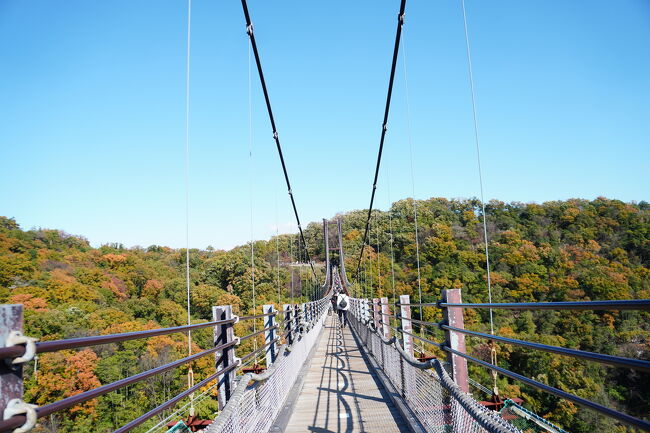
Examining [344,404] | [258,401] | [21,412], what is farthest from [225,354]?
[21,412]

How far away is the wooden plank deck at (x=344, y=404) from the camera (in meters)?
2.78

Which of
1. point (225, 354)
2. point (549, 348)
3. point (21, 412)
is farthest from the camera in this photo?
point (225, 354)

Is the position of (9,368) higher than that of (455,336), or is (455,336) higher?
(9,368)

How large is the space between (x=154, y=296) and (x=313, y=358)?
23721 mm

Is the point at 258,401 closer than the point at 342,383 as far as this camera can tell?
Yes

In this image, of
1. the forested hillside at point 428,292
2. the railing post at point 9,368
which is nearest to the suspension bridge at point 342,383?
the railing post at point 9,368

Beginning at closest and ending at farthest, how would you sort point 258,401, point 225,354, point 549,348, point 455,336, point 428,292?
point 549,348 → point 455,336 → point 225,354 → point 258,401 → point 428,292

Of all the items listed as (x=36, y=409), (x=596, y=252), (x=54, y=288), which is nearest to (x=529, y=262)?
(x=596, y=252)

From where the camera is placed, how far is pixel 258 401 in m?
2.40

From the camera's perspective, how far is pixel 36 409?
2.39ft

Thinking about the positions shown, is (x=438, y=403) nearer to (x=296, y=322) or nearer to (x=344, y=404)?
(x=344, y=404)

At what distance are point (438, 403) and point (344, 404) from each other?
141cm

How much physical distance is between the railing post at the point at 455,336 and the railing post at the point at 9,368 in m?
1.77

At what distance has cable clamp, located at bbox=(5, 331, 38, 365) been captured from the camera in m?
0.70
